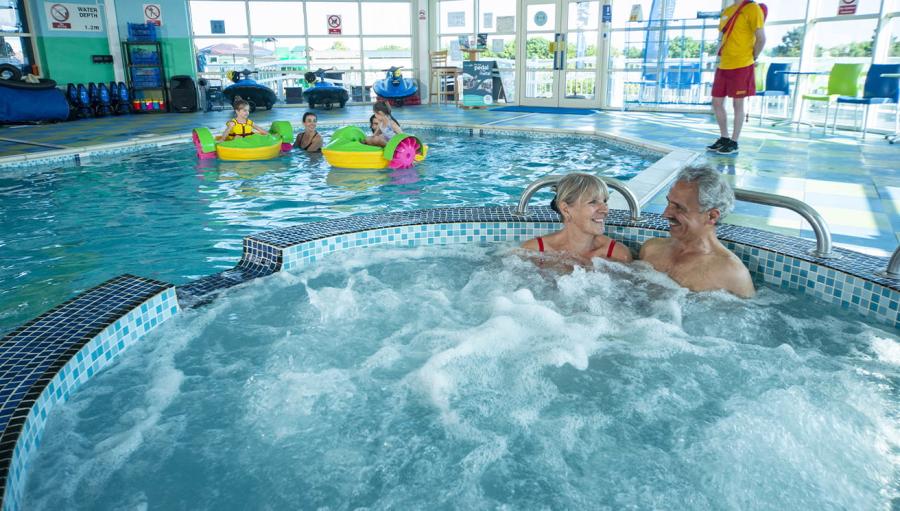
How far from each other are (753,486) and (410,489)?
1.01 meters

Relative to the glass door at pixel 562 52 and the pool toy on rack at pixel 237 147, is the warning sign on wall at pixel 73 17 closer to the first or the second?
the pool toy on rack at pixel 237 147

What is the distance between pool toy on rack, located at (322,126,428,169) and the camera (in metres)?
6.56

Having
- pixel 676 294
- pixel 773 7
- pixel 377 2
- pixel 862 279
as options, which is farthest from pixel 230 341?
pixel 377 2

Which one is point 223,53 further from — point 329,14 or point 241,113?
point 241,113

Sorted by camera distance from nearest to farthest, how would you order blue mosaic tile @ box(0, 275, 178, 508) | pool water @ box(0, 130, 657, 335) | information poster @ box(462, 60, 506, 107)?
blue mosaic tile @ box(0, 275, 178, 508)
pool water @ box(0, 130, 657, 335)
information poster @ box(462, 60, 506, 107)

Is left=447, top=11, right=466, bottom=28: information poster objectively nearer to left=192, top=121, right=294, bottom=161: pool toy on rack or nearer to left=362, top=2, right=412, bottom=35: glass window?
left=362, top=2, right=412, bottom=35: glass window

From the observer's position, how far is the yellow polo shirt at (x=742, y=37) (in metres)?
6.21

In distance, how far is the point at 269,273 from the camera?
3254 mm

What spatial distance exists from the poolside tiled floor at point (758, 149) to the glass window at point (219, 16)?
2219mm

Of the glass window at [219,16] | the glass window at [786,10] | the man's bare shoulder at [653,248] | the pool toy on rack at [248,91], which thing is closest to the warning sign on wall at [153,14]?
the glass window at [219,16]

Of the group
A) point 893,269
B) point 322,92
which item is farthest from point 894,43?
point 322,92

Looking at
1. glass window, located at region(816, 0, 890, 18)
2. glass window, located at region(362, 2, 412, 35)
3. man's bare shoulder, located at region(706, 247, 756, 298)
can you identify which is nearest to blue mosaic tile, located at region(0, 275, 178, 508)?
man's bare shoulder, located at region(706, 247, 756, 298)

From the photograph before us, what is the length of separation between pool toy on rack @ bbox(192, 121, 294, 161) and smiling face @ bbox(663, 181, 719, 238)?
564cm

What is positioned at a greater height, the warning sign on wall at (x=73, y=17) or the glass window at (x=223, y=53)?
the warning sign on wall at (x=73, y=17)
